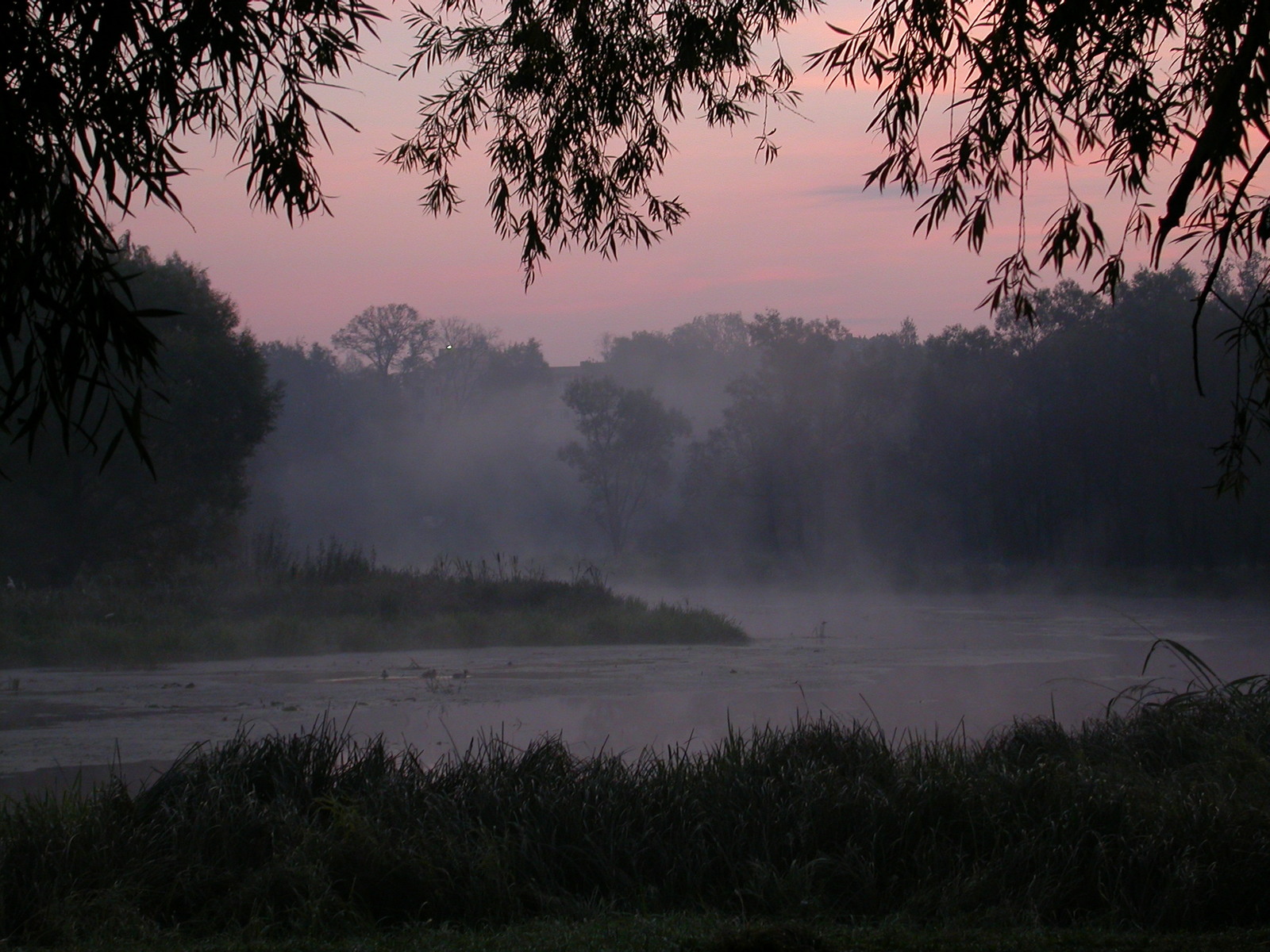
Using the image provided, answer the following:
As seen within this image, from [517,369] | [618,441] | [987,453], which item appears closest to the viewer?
[987,453]

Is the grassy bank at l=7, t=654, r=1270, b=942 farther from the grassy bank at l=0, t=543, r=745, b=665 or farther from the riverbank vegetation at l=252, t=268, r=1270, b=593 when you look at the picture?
the riverbank vegetation at l=252, t=268, r=1270, b=593

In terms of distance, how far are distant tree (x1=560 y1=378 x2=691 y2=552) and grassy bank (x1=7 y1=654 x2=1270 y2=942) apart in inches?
1438

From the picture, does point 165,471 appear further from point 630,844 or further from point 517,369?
point 517,369

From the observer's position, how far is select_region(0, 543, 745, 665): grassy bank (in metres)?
15.3

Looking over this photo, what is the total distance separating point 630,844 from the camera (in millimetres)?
5254

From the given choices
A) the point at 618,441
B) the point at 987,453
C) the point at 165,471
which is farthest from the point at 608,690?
the point at 618,441

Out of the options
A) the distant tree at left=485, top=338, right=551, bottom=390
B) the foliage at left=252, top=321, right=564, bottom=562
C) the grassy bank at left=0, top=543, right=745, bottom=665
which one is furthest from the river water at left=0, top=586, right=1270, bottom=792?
the distant tree at left=485, top=338, right=551, bottom=390

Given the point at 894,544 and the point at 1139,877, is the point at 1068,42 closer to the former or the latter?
the point at 1139,877

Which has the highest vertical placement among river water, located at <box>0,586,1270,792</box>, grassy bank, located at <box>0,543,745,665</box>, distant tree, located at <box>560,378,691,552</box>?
distant tree, located at <box>560,378,691,552</box>

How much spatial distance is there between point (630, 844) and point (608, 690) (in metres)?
6.95

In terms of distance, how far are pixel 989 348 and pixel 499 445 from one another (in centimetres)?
2727

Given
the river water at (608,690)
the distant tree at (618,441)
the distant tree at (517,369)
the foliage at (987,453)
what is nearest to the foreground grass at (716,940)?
the river water at (608,690)

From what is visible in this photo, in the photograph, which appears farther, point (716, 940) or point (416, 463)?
point (416, 463)

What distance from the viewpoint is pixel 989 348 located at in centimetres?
3512
